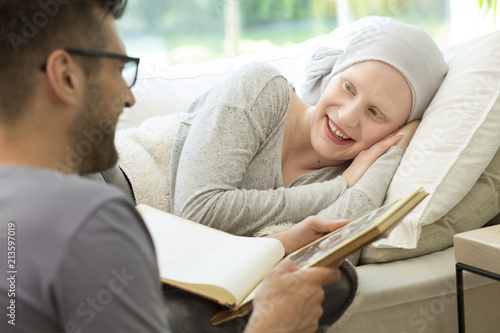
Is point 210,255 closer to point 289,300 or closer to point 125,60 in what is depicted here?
point 289,300

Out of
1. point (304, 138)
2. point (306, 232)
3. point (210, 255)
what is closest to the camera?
point (210, 255)

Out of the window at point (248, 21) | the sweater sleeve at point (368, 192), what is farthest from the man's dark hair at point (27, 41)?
the window at point (248, 21)

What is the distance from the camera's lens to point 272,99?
5.15ft

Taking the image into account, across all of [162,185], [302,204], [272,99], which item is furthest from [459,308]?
[162,185]

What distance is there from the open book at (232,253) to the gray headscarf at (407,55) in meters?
0.64

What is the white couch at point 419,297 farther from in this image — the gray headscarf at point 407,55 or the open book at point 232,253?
the gray headscarf at point 407,55

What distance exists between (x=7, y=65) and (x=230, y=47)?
3.32 meters

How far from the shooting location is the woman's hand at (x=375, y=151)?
1596 mm

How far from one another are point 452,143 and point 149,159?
824mm

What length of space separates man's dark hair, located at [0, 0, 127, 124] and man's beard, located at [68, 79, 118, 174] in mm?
40

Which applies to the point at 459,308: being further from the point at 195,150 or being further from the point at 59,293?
the point at 59,293

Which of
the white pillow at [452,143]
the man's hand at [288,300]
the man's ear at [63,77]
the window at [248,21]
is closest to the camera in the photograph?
the man's ear at [63,77]

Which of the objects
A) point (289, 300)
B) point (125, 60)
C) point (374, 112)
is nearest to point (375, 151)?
point (374, 112)

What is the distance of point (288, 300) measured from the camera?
0.86 meters
